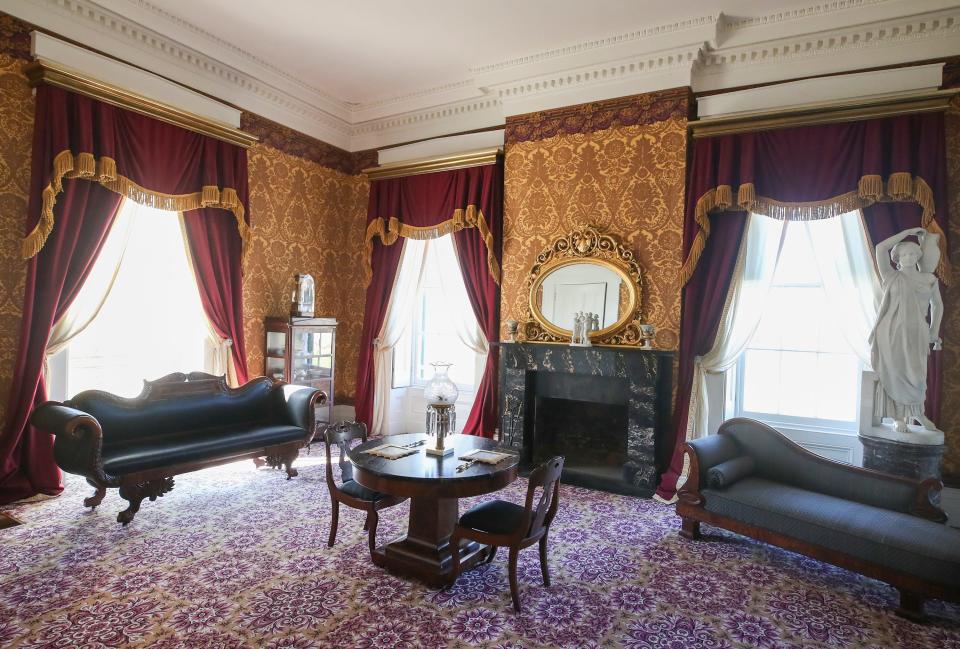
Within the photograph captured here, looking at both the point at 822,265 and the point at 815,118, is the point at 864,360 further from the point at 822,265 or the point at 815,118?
the point at 815,118

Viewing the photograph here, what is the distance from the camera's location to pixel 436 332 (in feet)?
22.0

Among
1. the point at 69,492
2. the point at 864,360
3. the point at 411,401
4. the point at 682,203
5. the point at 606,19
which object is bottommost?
the point at 69,492

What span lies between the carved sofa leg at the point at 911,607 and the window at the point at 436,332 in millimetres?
3983

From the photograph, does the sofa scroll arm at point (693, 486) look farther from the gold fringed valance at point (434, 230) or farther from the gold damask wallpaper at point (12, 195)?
the gold damask wallpaper at point (12, 195)

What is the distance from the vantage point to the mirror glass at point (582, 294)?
5.13 meters

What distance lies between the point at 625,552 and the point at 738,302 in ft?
7.62

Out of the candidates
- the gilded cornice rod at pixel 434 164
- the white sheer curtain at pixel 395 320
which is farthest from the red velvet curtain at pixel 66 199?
the white sheer curtain at pixel 395 320

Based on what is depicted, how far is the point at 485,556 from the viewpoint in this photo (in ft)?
10.8

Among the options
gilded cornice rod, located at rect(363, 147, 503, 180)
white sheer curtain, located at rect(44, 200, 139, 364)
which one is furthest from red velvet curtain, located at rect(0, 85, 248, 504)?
gilded cornice rod, located at rect(363, 147, 503, 180)

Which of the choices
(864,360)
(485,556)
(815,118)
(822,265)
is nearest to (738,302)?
(822,265)

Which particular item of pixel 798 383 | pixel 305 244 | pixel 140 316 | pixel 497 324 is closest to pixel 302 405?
pixel 140 316

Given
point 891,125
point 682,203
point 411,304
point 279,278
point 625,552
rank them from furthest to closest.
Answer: point 411,304, point 279,278, point 682,203, point 891,125, point 625,552

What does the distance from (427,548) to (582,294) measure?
9.45 feet

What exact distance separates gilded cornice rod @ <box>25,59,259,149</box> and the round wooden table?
3.44 meters
